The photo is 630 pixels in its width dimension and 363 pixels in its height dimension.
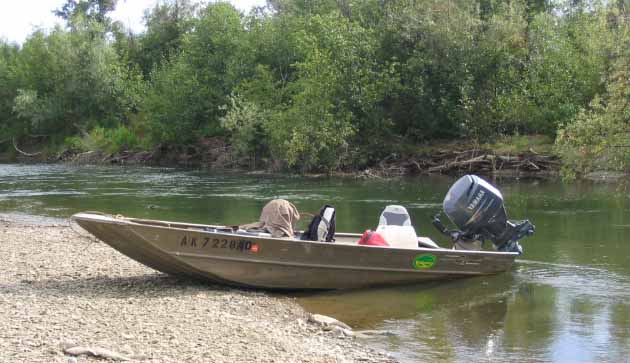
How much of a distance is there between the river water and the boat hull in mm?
311

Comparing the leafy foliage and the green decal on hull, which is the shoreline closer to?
the leafy foliage

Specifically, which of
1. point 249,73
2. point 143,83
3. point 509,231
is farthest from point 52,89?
point 509,231

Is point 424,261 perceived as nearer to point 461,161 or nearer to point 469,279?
point 469,279

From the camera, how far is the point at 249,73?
1796 inches

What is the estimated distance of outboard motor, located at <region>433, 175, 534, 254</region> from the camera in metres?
13.6

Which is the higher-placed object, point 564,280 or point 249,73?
point 249,73

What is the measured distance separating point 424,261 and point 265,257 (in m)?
3.01

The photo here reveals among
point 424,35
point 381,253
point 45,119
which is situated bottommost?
point 381,253

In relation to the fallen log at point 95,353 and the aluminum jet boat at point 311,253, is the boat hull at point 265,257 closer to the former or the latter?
the aluminum jet boat at point 311,253

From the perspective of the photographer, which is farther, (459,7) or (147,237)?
(459,7)

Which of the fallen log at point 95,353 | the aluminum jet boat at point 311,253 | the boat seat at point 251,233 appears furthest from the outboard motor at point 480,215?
the fallen log at point 95,353

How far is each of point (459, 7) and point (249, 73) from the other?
43.9 feet

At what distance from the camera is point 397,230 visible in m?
13.1

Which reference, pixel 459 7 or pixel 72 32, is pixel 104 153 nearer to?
pixel 72 32
